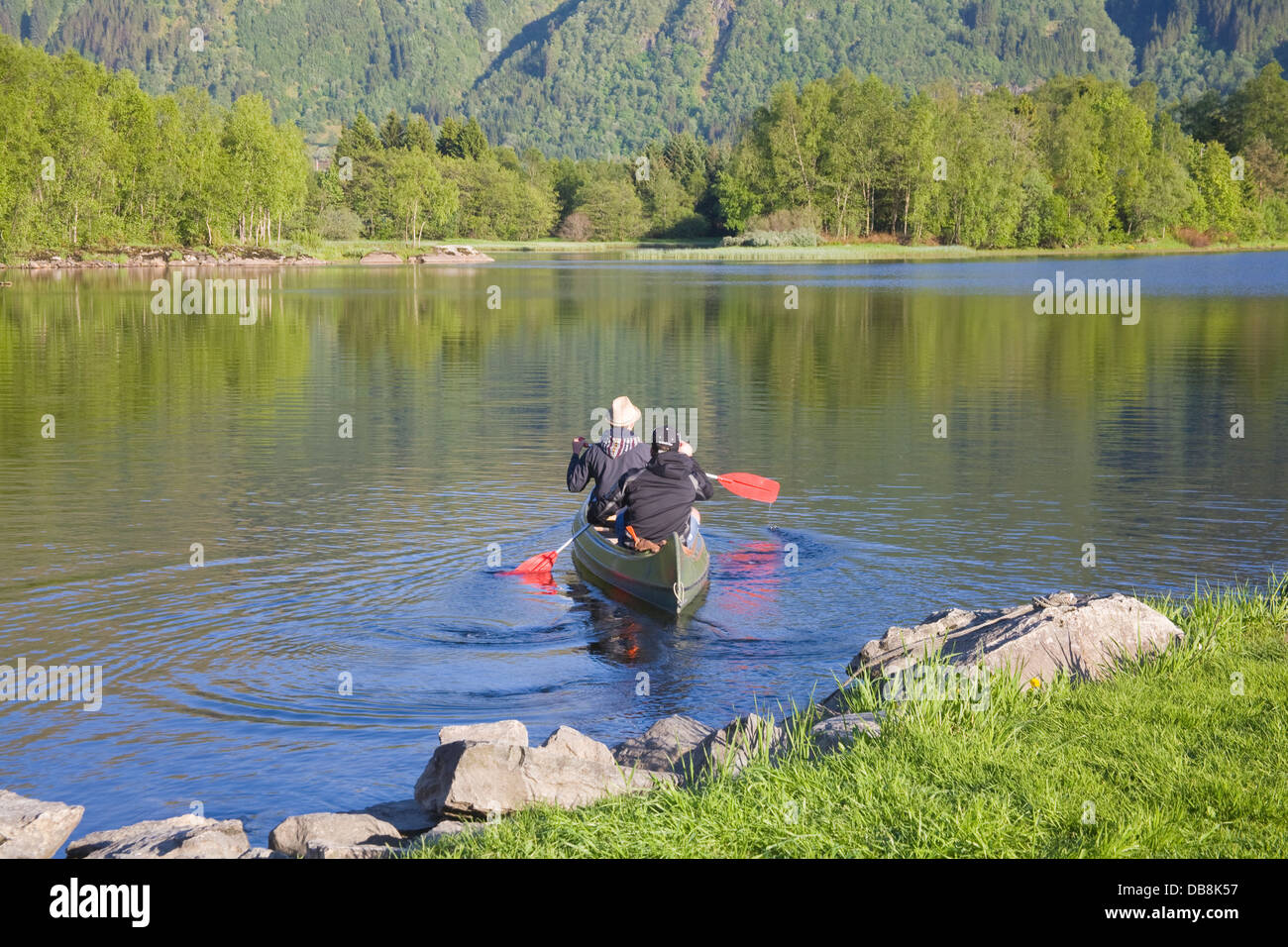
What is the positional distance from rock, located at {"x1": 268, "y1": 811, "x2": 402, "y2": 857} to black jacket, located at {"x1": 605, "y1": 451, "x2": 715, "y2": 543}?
752cm

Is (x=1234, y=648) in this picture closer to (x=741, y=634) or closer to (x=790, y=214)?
(x=741, y=634)

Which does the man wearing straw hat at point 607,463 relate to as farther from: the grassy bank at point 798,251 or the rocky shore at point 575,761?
the grassy bank at point 798,251

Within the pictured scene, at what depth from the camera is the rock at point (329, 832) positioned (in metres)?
7.64

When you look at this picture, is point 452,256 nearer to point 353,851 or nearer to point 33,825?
point 33,825

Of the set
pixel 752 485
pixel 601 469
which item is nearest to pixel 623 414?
pixel 601 469

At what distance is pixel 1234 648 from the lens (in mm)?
9711

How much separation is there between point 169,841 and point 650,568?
7.72 metres

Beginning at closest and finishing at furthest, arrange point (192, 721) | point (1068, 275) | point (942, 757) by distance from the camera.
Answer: point (942, 757) → point (192, 721) → point (1068, 275)

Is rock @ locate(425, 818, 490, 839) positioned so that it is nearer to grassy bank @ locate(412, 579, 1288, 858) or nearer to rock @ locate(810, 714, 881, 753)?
grassy bank @ locate(412, 579, 1288, 858)

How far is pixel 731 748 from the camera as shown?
8016 mm

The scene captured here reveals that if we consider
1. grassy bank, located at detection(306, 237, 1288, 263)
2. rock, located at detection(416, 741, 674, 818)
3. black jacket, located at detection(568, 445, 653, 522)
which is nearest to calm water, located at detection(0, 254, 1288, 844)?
black jacket, located at detection(568, 445, 653, 522)

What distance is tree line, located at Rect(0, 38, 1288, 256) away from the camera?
97875mm
